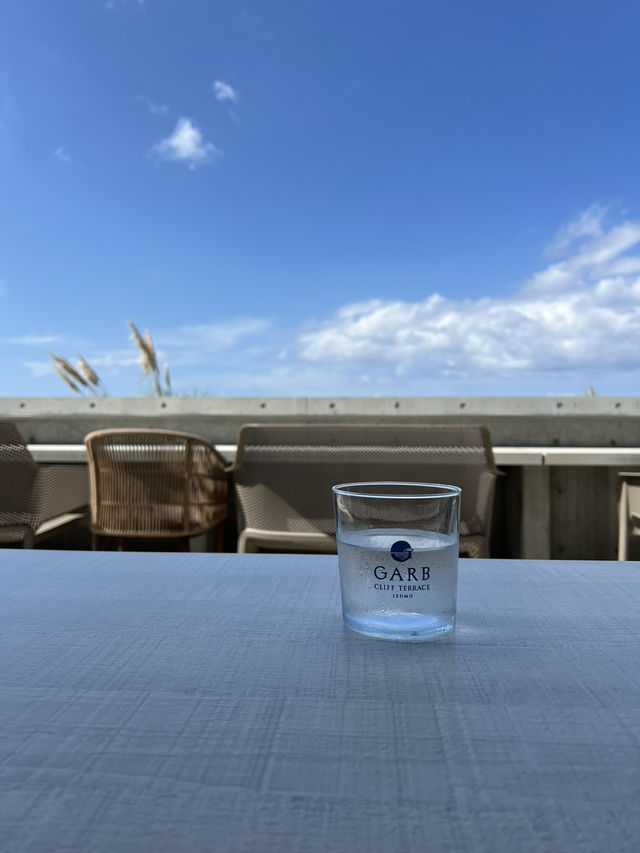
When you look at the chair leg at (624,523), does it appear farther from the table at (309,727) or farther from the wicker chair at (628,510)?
the table at (309,727)

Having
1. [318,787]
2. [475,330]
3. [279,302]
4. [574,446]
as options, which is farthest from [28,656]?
[475,330]

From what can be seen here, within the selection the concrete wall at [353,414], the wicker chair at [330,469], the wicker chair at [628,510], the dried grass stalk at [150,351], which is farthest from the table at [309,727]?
the dried grass stalk at [150,351]

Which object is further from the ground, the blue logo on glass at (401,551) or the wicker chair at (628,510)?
the blue logo on glass at (401,551)

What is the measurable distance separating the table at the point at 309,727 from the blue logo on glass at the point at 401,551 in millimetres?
52

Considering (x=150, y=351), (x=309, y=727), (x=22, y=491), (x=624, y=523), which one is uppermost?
(x=150, y=351)

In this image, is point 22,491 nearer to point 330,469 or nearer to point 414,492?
point 330,469

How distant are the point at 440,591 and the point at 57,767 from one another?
23 centimetres

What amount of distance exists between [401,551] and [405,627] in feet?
0.15

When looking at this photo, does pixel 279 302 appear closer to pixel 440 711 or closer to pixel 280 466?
pixel 280 466

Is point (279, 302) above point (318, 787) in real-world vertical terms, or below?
above

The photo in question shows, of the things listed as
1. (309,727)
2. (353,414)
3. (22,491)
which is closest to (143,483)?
(22,491)

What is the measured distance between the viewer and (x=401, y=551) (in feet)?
1.29

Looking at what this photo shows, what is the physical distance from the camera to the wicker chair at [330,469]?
5.95 feet

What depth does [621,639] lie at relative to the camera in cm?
39
